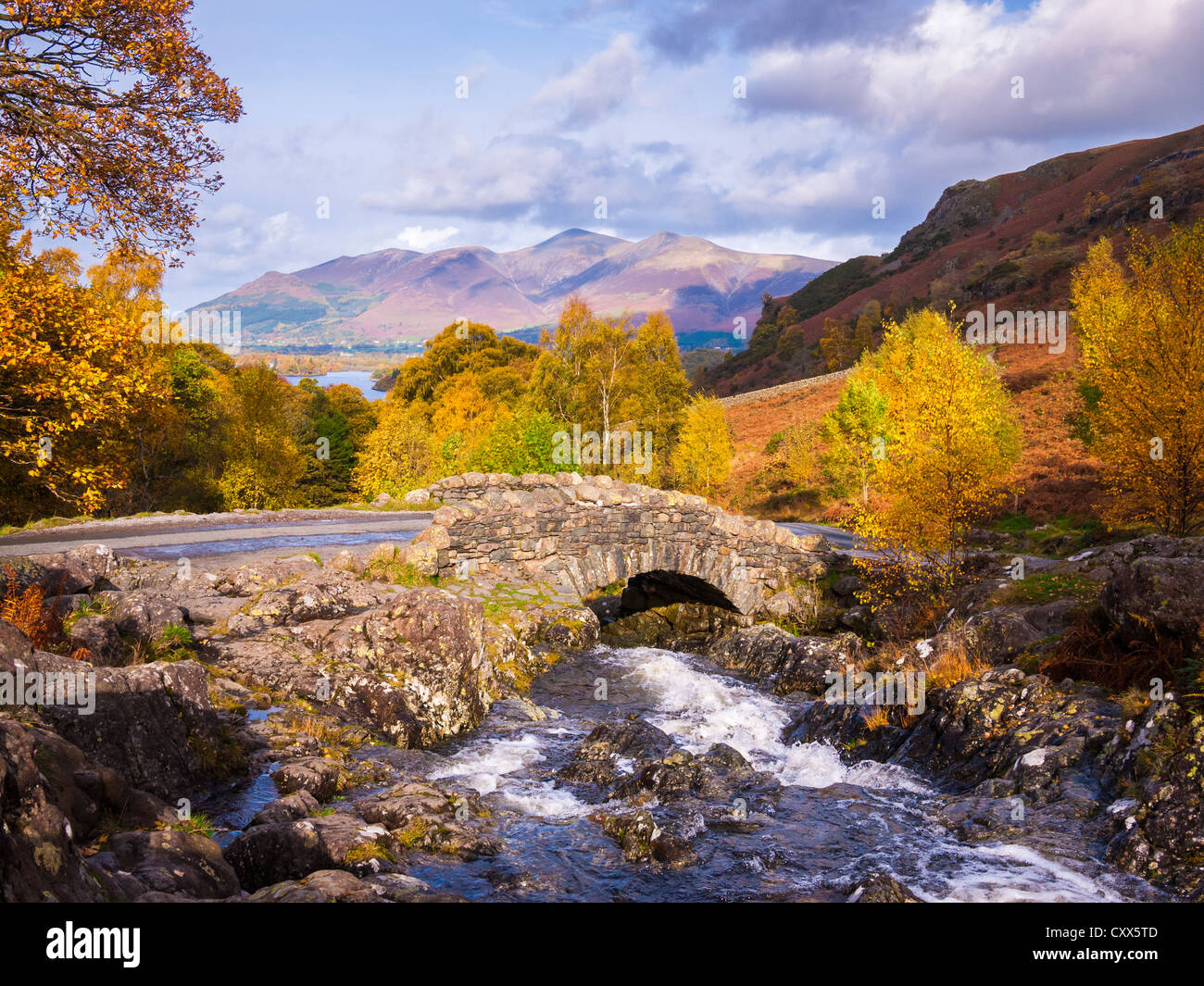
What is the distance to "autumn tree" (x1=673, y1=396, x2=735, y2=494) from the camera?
48781 mm

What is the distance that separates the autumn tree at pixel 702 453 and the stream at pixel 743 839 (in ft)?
110

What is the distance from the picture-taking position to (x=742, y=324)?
61.4m

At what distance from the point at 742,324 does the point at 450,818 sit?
5663 cm

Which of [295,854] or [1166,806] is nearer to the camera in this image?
[295,854]

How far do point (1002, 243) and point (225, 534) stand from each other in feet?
451

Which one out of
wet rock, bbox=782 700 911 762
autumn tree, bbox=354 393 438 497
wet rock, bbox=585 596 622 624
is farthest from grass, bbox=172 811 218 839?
autumn tree, bbox=354 393 438 497

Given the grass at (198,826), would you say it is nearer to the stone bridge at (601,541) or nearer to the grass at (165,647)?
the grass at (165,647)

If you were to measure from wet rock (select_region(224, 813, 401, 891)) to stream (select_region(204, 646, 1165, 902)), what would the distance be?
1.90ft

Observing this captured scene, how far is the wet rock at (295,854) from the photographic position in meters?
7.32

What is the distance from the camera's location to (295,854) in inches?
293

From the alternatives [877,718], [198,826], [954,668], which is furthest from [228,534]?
[954,668]

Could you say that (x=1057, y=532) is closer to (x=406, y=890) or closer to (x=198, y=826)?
(x=406, y=890)

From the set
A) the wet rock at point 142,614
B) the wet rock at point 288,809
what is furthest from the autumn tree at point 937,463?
the wet rock at point 142,614
